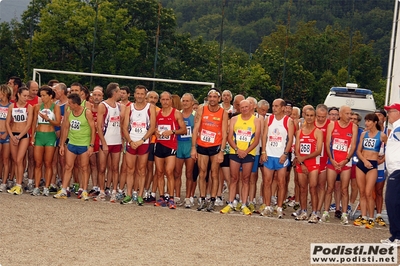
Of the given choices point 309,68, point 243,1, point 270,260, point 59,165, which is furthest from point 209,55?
point 243,1

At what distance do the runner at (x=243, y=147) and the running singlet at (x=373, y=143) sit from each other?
5.72 ft

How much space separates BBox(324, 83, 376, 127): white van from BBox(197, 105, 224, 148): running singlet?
25.1ft

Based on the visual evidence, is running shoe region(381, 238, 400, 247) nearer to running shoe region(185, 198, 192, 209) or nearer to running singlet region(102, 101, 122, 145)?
running shoe region(185, 198, 192, 209)

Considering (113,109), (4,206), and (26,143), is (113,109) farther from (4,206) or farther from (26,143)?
(4,206)

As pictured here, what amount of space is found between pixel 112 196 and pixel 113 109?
1499mm

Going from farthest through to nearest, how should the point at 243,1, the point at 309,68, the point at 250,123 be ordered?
1. the point at 243,1
2. the point at 309,68
3. the point at 250,123

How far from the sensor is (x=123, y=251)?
8.10m

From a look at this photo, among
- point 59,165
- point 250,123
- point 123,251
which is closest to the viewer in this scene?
point 123,251

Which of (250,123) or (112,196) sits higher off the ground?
(250,123)

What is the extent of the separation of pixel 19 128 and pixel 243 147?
12.8ft

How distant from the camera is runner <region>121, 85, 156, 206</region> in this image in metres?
12.0

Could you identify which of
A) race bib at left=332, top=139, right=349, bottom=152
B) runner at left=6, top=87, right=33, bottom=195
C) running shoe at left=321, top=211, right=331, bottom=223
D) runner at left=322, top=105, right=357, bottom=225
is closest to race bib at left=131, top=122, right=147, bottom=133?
runner at left=6, top=87, right=33, bottom=195

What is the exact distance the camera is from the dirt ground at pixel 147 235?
25.8ft

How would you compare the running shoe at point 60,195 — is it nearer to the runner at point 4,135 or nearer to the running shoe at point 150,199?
the runner at point 4,135
